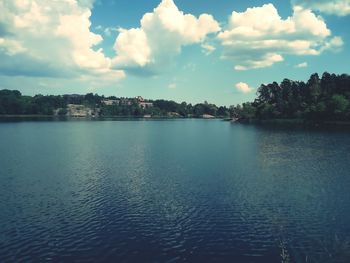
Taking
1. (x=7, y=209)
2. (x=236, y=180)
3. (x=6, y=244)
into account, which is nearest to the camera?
(x=6, y=244)

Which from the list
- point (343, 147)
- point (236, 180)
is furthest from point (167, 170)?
point (343, 147)

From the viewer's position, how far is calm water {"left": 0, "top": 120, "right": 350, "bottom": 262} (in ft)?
110

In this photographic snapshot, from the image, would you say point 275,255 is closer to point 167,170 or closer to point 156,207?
point 156,207

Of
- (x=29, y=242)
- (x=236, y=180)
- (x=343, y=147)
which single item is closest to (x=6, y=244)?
(x=29, y=242)

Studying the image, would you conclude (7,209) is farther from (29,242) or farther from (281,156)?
(281,156)

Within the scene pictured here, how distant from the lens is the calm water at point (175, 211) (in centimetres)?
3347

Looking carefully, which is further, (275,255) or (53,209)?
(53,209)

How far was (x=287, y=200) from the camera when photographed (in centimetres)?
5050

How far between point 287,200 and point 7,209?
3963 centimetres

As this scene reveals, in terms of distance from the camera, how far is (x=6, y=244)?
34719 mm

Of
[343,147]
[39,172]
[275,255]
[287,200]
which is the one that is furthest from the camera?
[343,147]

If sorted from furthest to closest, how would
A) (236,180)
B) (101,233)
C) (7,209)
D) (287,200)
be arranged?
(236,180) < (287,200) < (7,209) < (101,233)

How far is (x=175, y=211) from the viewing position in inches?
1781

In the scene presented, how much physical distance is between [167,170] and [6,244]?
4335 centimetres
